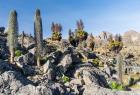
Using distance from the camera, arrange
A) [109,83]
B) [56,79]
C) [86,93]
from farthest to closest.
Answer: [109,83] < [56,79] < [86,93]

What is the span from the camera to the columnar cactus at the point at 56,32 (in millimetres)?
90188

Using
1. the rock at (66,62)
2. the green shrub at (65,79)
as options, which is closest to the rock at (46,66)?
the green shrub at (65,79)

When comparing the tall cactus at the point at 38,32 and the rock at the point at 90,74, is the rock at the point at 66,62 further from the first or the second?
the tall cactus at the point at 38,32

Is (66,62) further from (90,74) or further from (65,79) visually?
(65,79)

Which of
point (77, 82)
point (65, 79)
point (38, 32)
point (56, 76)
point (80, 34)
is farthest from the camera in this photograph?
point (80, 34)

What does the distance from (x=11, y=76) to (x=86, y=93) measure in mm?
10974

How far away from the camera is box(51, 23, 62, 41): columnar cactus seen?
9019 centimetres

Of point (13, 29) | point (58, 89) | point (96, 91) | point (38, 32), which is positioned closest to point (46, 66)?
point (38, 32)

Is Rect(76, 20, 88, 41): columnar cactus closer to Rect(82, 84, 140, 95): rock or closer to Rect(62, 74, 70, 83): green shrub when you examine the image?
Rect(62, 74, 70, 83): green shrub

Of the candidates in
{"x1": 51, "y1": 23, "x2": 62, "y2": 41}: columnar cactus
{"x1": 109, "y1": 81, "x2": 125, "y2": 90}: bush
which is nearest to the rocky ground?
{"x1": 109, "y1": 81, "x2": 125, "y2": 90}: bush

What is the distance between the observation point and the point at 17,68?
171ft

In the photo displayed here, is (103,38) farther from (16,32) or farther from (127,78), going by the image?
(16,32)

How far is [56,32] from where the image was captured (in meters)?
92.9

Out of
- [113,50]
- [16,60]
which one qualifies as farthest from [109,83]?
[113,50]
